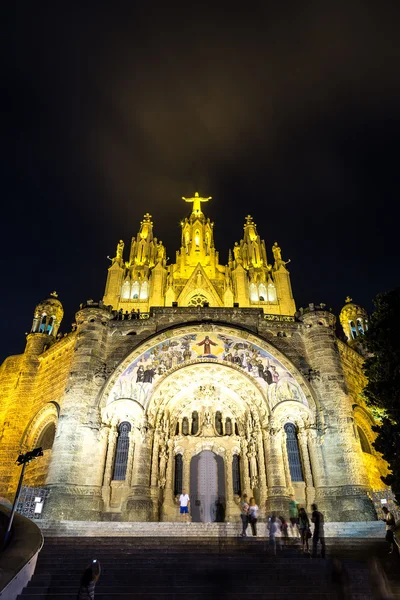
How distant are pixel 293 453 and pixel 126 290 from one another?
688 inches

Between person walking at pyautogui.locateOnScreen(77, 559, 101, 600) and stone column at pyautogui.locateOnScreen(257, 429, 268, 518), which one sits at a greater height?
stone column at pyautogui.locateOnScreen(257, 429, 268, 518)

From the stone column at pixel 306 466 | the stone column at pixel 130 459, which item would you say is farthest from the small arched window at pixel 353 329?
the stone column at pixel 130 459

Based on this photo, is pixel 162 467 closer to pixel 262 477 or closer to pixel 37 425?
pixel 262 477

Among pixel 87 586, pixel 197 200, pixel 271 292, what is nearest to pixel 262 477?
pixel 87 586

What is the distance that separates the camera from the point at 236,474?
653 inches

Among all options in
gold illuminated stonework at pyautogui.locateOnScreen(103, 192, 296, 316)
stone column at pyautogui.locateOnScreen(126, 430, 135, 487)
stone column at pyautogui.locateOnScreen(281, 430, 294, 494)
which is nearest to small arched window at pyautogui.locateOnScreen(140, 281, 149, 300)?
gold illuminated stonework at pyautogui.locateOnScreen(103, 192, 296, 316)

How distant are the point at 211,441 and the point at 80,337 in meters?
8.03

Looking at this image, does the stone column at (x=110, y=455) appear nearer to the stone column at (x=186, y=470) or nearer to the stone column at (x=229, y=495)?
the stone column at (x=186, y=470)

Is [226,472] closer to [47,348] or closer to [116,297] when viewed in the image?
[47,348]

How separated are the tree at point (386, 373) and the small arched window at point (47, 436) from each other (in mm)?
13885

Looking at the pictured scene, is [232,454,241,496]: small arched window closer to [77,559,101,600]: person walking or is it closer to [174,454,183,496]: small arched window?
[174,454,183,496]: small arched window

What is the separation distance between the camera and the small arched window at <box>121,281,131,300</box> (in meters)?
27.4

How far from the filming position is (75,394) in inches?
591

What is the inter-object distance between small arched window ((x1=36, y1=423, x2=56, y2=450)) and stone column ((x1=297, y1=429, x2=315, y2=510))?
11.3 m
